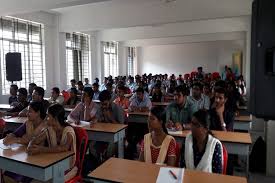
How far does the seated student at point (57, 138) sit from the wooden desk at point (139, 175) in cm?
65

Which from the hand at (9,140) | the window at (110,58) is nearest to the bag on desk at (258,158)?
the hand at (9,140)

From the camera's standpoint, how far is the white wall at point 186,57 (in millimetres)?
15688

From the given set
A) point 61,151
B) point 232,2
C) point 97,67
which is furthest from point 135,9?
point 61,151

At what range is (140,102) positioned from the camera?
18.2 ft

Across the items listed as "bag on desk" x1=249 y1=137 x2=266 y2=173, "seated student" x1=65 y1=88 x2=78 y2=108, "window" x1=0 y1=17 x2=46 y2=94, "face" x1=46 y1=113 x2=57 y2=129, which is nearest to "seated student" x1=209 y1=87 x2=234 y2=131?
"bag on desk" x1=249 y1=137 x2=266 y2=173

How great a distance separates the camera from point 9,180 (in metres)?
2.80

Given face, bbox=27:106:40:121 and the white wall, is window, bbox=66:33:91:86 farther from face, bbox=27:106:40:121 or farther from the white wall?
the white wall

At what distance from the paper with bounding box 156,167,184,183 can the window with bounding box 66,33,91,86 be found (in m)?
8.29

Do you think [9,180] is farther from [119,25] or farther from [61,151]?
[119,25]

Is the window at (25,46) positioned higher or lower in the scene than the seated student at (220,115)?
higher

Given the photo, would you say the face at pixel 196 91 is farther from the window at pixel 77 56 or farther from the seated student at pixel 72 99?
the window at pixel 77 56

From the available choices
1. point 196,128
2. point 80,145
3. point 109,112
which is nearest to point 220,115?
point 196,128

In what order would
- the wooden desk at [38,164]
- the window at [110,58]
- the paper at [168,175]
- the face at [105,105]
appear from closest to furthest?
1. the paper at [168,175]
2. the wooden desk at [38,164]
3. the face at [105,105]
4. the window at [110,58]

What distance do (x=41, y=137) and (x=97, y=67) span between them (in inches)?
363
